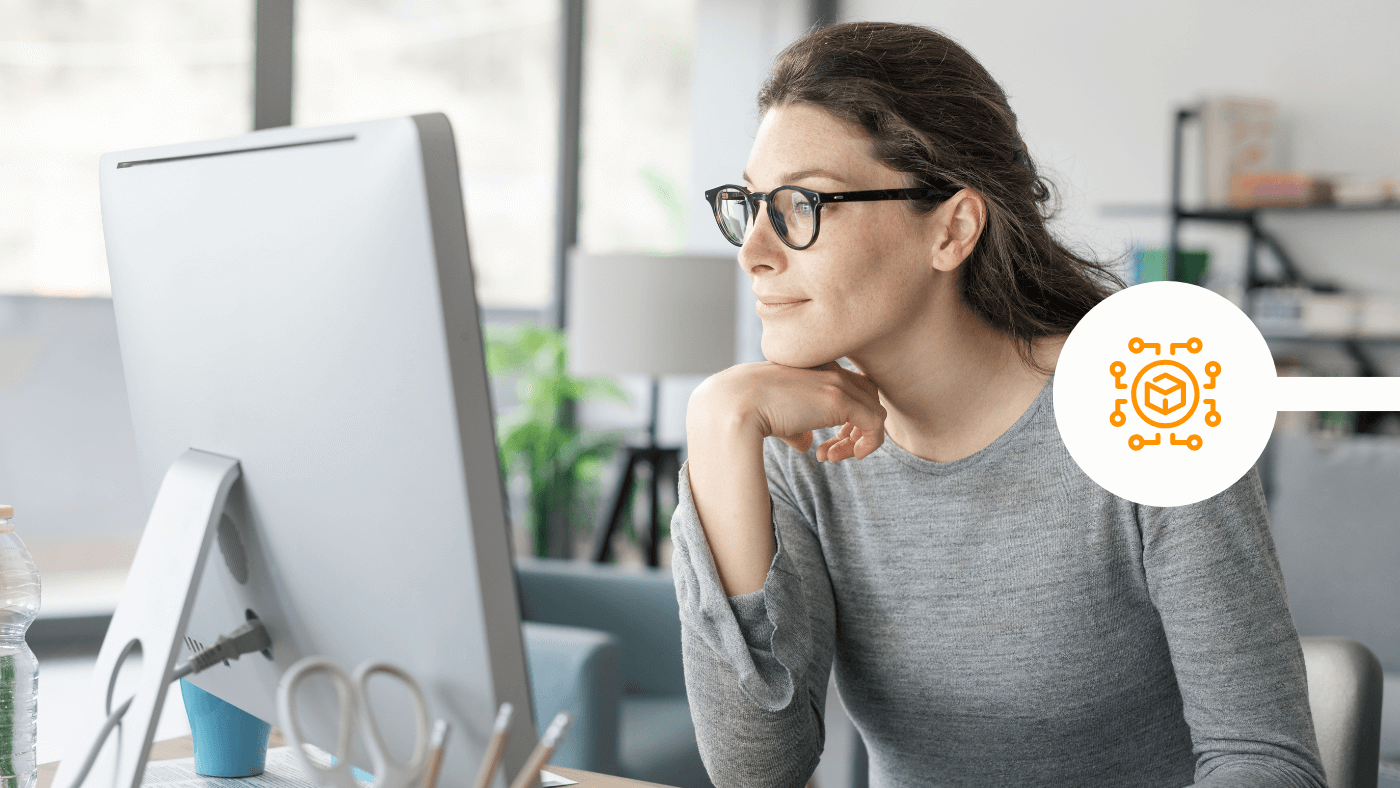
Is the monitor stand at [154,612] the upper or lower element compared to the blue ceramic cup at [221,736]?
upper

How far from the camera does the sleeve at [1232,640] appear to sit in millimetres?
977

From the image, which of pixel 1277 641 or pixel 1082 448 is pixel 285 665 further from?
pixel 1277 641

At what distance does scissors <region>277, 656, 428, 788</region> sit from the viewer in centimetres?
58

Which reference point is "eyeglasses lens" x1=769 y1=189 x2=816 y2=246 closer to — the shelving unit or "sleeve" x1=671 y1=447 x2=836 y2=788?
"sleeve" x1=671 y1=447 x2=836 y2=788

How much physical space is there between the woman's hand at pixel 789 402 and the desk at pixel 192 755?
339 millimetres

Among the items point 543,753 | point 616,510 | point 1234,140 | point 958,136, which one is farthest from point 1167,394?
point 1234,140

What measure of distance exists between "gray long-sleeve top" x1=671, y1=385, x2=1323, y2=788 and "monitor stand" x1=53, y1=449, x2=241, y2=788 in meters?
0.47

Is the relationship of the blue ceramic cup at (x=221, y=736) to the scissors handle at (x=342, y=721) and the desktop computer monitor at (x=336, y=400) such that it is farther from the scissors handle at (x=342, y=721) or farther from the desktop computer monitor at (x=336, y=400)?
the scissors handle at (x=342, y=721)

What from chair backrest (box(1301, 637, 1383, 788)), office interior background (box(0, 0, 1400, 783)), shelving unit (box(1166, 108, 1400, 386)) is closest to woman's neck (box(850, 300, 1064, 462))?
chair backrest (box(1301, 637, 1383, 788))

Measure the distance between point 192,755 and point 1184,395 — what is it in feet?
3.07

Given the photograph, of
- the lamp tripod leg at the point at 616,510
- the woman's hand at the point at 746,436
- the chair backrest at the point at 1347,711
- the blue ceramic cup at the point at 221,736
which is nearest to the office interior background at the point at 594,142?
the lamp tripod leg at the point at 616,510

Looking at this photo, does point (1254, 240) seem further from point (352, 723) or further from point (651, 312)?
point (352, 723)

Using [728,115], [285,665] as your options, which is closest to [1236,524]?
[285,665]

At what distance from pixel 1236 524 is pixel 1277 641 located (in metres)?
0.10
